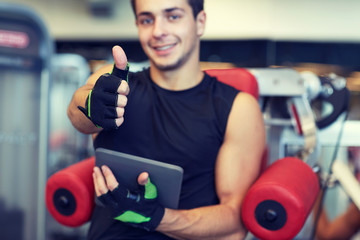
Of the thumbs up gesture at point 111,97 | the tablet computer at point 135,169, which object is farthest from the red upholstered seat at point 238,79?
the thumbs up gesture at point 111,97

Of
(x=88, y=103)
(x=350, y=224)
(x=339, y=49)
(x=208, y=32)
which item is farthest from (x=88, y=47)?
(x=88, y=103)

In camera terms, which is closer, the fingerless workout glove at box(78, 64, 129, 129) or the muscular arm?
the fingerless workout glove at box(78, 64, 129, 129)

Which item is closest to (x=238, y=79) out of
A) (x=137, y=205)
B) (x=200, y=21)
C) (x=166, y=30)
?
(x=200, y=21)

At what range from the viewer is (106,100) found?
771 millimetres

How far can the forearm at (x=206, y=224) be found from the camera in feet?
3.52

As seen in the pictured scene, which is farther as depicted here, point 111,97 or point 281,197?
point 281,197

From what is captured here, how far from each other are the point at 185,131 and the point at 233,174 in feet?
0.59

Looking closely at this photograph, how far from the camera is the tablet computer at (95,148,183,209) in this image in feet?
3.09

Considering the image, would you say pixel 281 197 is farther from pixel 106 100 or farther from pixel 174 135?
pixel 106 100

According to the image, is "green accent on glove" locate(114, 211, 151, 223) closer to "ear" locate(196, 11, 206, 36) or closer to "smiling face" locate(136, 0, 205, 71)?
"smiling face" locate(136, 0, 205, 71)

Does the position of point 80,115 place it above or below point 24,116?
above

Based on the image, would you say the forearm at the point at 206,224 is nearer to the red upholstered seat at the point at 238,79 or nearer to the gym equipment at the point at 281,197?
the gym equipment at the point at 281,197

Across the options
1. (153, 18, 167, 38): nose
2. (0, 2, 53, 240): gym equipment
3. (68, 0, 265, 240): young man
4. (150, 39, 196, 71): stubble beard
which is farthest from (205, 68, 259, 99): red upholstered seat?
(0, 2, 53, 240): gym equipment

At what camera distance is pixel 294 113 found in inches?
55.9
